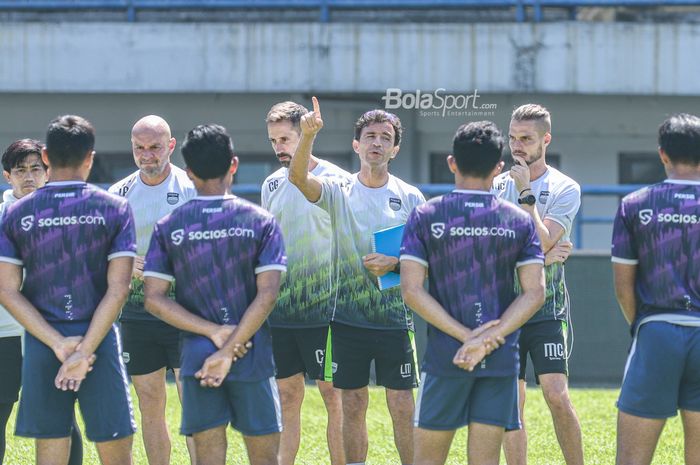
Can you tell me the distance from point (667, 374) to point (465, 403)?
3.18 feet

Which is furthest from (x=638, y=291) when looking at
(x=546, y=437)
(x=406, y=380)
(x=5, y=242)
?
(x=546, y=437)

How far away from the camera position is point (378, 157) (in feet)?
23.5

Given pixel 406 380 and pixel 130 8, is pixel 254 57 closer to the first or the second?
pixel 130 8

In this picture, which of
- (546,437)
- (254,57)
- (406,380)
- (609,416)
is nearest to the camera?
(406,380)

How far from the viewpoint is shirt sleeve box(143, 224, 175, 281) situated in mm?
5551

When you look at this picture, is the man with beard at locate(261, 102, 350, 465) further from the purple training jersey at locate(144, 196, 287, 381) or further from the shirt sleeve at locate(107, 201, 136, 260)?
the shirt sleeve at locate(107, 201, 136, 260)

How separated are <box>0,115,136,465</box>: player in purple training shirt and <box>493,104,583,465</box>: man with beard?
8.52 feet

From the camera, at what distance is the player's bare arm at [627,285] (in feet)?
18.8

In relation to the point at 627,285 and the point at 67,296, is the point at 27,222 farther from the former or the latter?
the point at 627,285

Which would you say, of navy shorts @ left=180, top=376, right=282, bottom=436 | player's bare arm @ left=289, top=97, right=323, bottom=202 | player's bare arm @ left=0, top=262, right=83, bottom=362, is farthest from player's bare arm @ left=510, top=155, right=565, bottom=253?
player's bare arm @ left=0, top=262, right=83, bottom=362

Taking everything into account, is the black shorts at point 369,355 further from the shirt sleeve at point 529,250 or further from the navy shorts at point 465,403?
the shirt sleeve at point 529,250

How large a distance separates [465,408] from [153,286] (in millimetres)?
1601

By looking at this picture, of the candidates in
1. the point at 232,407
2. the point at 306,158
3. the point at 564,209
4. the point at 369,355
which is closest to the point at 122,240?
the point at 232,407

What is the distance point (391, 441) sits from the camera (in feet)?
30.3
